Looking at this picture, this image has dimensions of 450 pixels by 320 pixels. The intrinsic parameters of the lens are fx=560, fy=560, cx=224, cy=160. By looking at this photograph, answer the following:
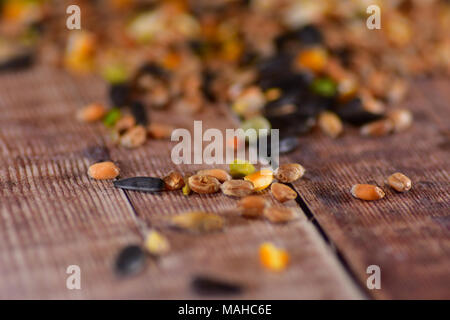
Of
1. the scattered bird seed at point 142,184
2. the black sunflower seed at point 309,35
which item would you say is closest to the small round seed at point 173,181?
the scattered bird seed at point 142,184

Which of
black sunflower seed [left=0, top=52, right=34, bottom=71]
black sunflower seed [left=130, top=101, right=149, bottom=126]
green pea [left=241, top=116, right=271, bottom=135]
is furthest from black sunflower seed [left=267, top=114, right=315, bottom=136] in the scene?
black sunflower seed [left=0, top=52, right=34, bottom=71]

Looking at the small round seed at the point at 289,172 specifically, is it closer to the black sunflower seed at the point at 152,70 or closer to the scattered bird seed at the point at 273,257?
the scattered bird seed at the point at 273,257

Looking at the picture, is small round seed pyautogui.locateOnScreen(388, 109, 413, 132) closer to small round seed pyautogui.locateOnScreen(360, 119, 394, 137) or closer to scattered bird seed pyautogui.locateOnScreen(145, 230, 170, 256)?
small round seed pyautogui.locateOnScreen(360, 119, 394, 137)

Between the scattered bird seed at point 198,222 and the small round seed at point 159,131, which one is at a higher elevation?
the small round seed at point 159,131

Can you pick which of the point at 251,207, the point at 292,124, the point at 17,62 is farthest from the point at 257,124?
the point at 17,62

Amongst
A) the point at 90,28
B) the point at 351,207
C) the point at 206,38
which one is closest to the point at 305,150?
the point at 351,207

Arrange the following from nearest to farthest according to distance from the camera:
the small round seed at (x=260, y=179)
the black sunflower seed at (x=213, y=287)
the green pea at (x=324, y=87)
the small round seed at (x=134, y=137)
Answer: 1. the black sunflower seed at (x=213, y=287)
2. the small round seed at (x=260, y=179)
3. the small round seed at (x=134, y=137)
4. the green pea at (x=324, y=87)
